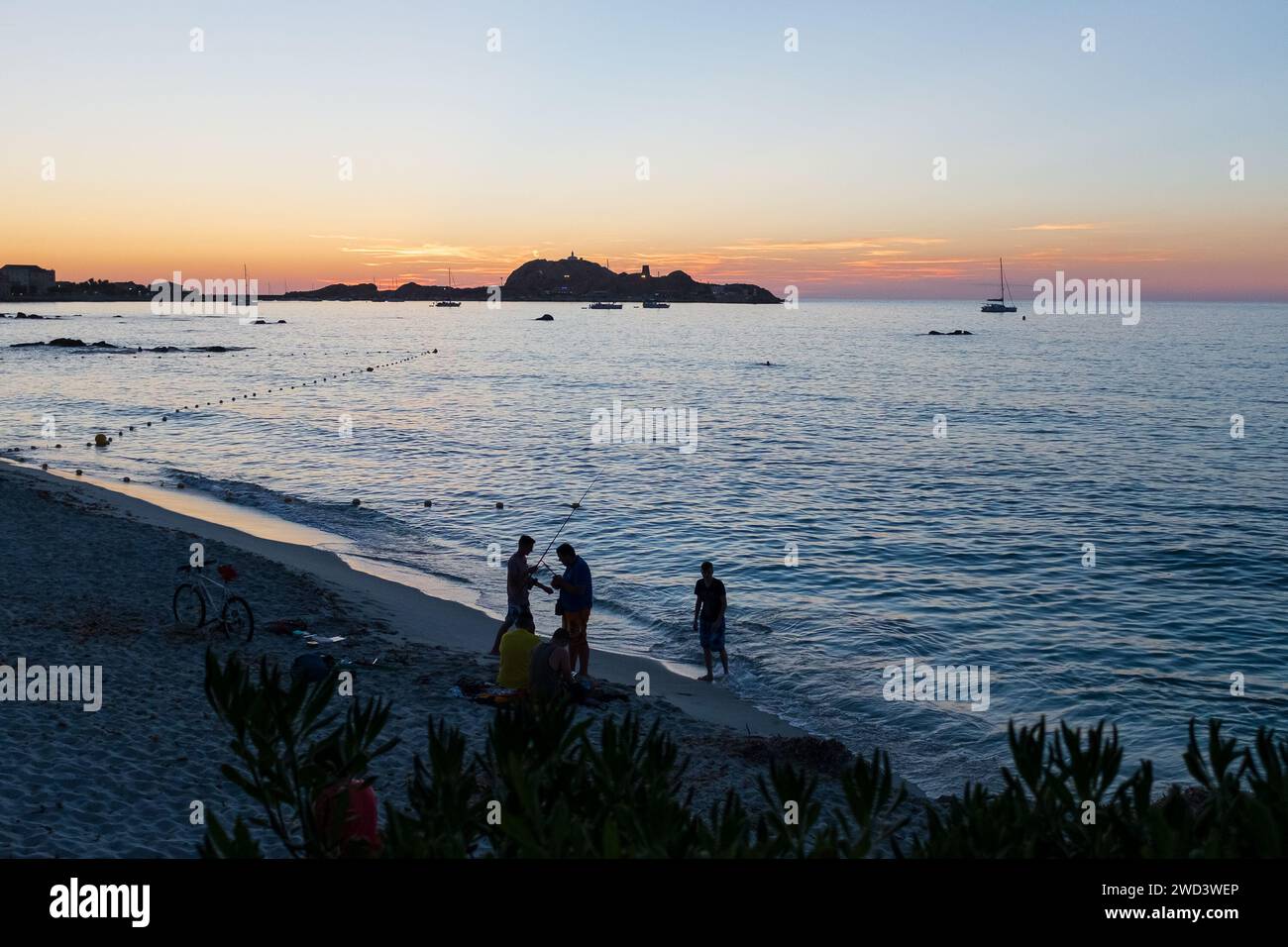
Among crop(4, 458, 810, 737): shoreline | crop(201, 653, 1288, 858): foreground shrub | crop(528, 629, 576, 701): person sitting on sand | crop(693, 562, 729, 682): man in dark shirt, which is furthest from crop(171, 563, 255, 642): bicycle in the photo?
crop(201, 653, 1288, 858): foreground shrub

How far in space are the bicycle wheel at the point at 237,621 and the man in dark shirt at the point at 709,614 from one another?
22.6 ft

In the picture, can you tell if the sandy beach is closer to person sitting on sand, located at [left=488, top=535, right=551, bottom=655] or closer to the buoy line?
person sitting on sand, located at [left=488, top=535, right=551, bottom=655]

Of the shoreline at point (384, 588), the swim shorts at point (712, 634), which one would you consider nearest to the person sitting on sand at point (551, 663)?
the shoreline at point (384, 588)

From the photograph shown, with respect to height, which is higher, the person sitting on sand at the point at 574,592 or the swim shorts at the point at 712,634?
the person sitting on sand at the point at 574,592

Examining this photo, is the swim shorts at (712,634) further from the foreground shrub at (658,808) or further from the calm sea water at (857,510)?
the foreground shrub at (658,808)

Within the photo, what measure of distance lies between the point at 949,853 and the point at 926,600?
18.4m

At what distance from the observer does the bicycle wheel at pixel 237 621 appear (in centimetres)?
1489

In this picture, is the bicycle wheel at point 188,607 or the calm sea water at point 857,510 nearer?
the bicycle wheel at point 188,607

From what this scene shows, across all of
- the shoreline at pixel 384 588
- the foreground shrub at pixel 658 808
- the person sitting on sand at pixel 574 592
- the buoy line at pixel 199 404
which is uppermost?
the buoy line at pixel 199 404

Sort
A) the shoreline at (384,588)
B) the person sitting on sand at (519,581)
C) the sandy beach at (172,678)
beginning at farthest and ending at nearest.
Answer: the shoreline at (384,588) → the person sitting on sand at (519,581) → the sandy beach at (172,678)

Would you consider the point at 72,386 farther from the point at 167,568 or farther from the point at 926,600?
the point at 926,600

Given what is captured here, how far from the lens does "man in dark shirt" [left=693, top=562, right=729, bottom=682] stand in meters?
15.1

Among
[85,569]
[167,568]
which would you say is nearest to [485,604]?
[167,568]

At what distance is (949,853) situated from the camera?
4.07 meters
